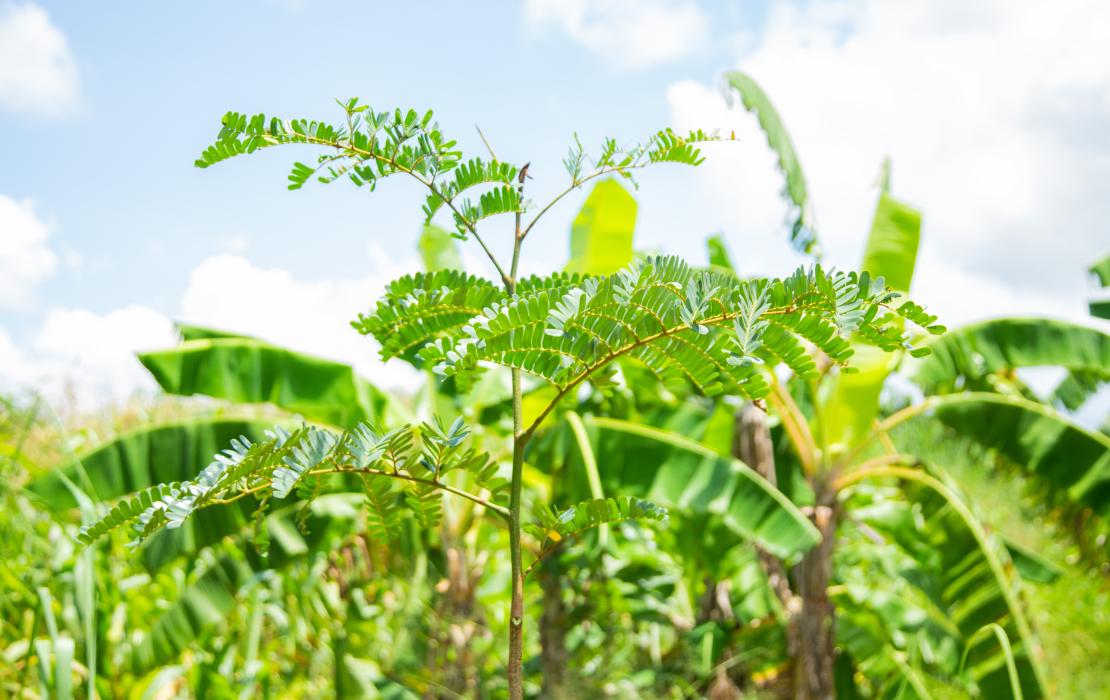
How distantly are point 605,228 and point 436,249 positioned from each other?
1041 millimetres

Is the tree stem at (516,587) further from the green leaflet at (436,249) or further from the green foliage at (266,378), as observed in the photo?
the green leaflet at (436,249)

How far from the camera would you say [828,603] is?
172 inches

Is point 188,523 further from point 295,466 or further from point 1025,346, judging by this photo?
point 1025,346

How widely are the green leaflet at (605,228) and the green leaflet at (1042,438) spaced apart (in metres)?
1.84

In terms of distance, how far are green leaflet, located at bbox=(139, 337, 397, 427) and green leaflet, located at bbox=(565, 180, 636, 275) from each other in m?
1.22

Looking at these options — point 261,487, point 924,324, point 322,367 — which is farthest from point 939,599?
point 261,487

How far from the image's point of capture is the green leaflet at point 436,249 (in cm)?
484

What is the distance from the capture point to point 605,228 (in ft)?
14.1

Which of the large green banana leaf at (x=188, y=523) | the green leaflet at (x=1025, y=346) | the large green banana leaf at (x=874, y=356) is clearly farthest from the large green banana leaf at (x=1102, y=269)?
the large green banana leaf at (x=188, y=523)

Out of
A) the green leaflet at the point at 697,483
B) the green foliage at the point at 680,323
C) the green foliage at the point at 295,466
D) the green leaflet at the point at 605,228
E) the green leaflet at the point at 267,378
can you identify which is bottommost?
the green leaflet at the point at 697,483

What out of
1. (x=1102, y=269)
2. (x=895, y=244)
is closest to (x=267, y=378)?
(x=895, y=244)

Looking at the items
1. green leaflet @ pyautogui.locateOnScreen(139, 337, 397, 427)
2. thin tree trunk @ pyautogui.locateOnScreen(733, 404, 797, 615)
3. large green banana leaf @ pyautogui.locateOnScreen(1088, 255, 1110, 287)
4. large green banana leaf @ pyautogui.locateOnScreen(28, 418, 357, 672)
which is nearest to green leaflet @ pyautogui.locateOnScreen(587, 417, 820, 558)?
thin tree trunk @ pyautogui.locateOnScreen(733, 404, 797, 615)

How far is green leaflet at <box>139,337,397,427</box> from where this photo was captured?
403cm

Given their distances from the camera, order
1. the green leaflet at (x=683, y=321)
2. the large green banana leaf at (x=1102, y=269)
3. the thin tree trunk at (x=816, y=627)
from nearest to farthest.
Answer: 1. the green leaflet at (x=683, y=321)
2. the thin tree trunk at (x=816, y=627)
3. the large green banana leaf at (x=1102, y=269)
